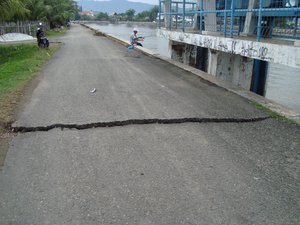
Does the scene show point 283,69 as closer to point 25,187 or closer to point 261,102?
point 261,102

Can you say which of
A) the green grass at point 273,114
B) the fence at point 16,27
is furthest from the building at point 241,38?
the fence at point 16,27

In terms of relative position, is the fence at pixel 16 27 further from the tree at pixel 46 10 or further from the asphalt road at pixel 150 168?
the asphalt road at pixel 150 168

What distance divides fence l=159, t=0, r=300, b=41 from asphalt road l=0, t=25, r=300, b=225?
9.74 feet

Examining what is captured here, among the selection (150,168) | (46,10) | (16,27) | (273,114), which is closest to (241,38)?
(273,114)

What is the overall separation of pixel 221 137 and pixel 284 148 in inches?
34.9

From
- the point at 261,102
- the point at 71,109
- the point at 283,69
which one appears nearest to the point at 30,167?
the point at 71,109

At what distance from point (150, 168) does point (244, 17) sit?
10.4 meters

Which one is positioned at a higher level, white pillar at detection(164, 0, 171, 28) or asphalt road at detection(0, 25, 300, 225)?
white pillar at detection(164, 0, 171, 28)

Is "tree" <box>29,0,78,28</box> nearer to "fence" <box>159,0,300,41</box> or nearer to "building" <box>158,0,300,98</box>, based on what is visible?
"fence" <box>159,0,300,41</box>

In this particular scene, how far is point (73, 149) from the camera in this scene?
4.74 m

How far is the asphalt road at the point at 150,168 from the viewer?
10.8ft

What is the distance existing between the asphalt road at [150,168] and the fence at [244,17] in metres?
2.97

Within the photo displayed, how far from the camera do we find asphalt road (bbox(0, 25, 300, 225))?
3.30 meters

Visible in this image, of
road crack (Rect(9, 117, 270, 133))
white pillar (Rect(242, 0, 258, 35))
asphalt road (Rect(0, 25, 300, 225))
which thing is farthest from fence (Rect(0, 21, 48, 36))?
road crack (Rect(9, 117, 270, 133))
